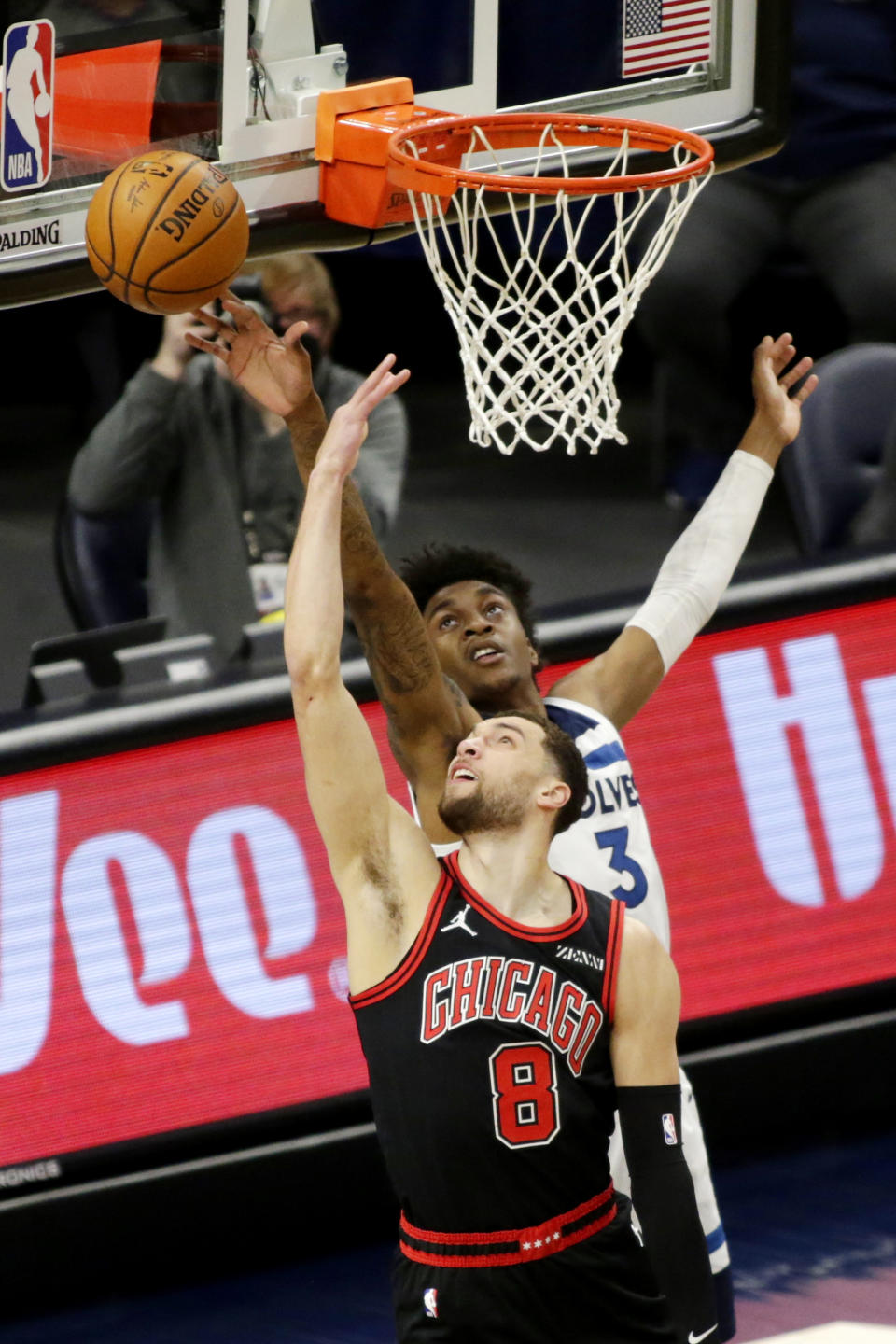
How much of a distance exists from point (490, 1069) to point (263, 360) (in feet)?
4.52

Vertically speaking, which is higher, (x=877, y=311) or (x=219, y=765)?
(x=877, y=311)

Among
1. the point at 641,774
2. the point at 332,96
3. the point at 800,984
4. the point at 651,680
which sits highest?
the point at 332,96

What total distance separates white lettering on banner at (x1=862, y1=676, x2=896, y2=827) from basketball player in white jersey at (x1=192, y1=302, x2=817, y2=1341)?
1035 millimetres

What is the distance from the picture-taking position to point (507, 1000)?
3039 mm

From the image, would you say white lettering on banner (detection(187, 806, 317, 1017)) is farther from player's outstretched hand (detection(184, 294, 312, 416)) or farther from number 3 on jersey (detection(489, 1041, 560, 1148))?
number 3 on jersey (detection(489, 1041, 560, 1148))

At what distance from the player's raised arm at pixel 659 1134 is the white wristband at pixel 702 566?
1.26 metres

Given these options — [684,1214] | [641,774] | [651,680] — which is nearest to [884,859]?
[641,774]

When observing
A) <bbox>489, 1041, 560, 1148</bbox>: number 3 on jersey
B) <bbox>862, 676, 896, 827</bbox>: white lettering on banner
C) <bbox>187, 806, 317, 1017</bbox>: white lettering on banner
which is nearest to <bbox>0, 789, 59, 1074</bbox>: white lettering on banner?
<bbox>187, 806, 317, 1017</bbox>: white lettering on banner

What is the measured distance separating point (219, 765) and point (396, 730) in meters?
1.24

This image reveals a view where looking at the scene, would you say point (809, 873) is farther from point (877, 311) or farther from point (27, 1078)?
point (877, 311)

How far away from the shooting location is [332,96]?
12.7ft

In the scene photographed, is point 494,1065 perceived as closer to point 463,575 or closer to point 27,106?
point 463,575

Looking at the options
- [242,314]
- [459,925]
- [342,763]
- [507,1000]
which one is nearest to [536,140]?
[242,314]

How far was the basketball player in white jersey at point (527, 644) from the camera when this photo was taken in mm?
3484
